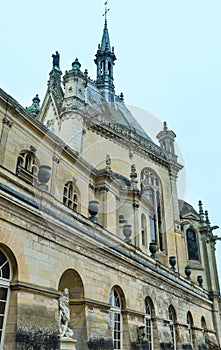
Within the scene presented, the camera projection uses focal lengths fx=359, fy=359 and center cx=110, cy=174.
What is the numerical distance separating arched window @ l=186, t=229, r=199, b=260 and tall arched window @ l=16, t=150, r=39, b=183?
21453mm

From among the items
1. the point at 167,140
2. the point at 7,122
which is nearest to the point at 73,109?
the point at 7,122

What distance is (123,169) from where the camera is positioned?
29609mm

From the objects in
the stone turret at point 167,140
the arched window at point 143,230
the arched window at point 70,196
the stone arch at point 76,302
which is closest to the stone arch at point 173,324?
the arched window at point 70,196

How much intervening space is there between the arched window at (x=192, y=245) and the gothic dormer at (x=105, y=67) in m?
17.5

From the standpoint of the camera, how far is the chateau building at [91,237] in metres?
9.01

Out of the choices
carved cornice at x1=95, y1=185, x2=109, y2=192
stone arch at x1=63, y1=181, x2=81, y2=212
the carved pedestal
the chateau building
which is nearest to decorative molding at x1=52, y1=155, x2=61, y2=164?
the chateau building

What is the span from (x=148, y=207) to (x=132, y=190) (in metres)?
3.04

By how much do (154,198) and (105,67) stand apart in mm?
20881

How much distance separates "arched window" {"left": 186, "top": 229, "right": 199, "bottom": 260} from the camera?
113 ft

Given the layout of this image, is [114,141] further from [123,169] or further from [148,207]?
[148,207]

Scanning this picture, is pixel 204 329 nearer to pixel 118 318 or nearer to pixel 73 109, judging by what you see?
pixel 118 318

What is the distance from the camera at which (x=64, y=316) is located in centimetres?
977

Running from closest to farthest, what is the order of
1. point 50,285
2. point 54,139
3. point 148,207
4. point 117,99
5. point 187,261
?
1. point 50,285
2. point 54,139
3. point 148,207
4. point 187,261
5. point 117,99

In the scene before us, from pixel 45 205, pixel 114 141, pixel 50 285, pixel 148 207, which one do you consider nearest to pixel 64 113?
pixel 114 141
